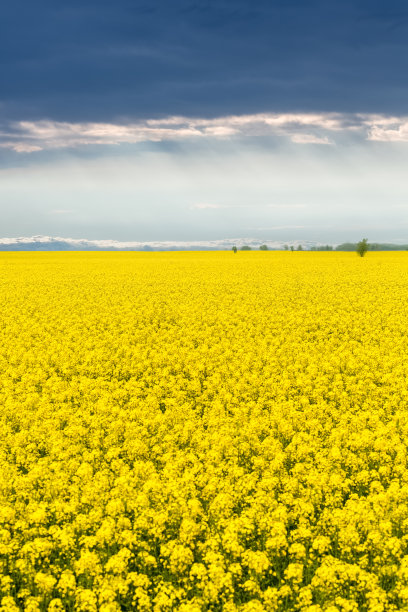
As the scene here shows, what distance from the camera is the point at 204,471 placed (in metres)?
10.3

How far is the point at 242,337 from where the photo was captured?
74.6 feet

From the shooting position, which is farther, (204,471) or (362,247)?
(362,247)

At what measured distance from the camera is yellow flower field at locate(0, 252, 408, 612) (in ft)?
23.3

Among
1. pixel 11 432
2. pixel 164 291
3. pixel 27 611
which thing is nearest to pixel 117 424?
pixel 11 432

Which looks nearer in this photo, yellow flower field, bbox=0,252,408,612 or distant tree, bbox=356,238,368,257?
yellow flower field, bbox=0,252,408,612

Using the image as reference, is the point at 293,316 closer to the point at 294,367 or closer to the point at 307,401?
the point at 294,367

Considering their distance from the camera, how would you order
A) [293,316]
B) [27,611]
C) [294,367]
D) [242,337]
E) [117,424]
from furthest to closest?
[293,316] < [242,337] < [294,367] < [117,424] < [27,611]

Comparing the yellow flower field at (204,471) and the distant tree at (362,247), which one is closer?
the yellow flower field at (204,471)

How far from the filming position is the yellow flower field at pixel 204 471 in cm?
711

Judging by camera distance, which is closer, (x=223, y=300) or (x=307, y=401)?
(x=307, y=401)

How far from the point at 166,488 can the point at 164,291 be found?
32037 mm

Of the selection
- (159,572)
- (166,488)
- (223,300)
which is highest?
(223,300)

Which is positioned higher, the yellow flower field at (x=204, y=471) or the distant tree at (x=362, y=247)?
the distant tree at (x=362, y=247)

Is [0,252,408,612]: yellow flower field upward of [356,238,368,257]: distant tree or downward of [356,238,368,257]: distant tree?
downward
